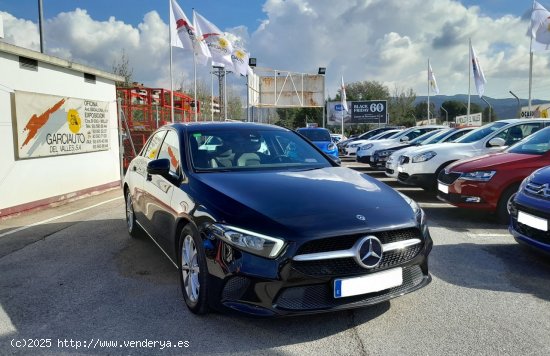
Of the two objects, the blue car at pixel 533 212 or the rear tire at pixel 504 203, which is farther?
the rear tire at pixel 504 203

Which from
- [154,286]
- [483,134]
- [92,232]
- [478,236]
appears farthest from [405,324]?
[483,134]

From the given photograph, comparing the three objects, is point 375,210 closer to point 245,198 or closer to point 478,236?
point 245,198

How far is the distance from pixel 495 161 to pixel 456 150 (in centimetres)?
232

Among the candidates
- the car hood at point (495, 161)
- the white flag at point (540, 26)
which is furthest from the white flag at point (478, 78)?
the car hood at point (495, 161)

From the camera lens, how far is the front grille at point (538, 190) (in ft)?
14.7

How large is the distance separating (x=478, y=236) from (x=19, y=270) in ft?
18.1

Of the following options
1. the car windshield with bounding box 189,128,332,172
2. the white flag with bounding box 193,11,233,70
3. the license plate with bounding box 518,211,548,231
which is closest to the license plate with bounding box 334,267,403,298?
the car windshield with bounding box 189,128,332,172

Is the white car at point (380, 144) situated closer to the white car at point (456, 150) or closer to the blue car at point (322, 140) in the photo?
the blue car at point (322, 140)

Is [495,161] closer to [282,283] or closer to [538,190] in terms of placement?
[538,190]

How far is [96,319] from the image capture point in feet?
11.5

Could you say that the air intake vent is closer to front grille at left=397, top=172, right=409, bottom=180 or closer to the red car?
front grille at left=397, top=172, right=409, bottom=180

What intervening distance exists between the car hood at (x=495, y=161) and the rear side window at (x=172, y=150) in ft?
14.7

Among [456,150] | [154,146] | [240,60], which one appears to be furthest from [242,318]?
[240,60]

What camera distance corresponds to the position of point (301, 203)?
10.7 feet
